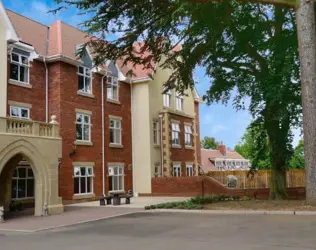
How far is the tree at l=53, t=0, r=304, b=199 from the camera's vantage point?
1817 cm

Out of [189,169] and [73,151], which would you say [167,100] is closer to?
[189,169]

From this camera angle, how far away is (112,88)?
31734mm

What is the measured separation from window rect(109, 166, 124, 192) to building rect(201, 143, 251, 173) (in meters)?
30.6

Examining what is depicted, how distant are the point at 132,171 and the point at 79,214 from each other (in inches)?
531

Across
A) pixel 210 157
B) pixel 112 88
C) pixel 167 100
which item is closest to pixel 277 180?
pixel 112 88

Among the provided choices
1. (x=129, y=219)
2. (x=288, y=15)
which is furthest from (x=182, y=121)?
(x=129, y=219)

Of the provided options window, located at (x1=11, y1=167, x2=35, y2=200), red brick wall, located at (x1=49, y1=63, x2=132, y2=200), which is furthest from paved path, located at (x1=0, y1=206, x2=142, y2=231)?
red brick wall, located at (x1=49, y1=63, x2=132, y2=200)

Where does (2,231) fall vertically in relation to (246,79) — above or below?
below

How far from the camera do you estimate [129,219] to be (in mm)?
17250

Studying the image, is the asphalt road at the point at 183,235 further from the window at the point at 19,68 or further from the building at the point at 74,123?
the window at the point at 19,68

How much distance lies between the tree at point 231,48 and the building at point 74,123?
11.1ft

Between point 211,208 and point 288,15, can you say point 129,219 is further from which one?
point 288,15

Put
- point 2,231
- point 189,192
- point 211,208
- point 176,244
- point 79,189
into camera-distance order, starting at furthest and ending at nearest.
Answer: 1. point 189,192
2. point 79,189
3. point 211,208
4. point 2,231
5. point 176,244

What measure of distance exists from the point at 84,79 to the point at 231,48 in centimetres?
1047
